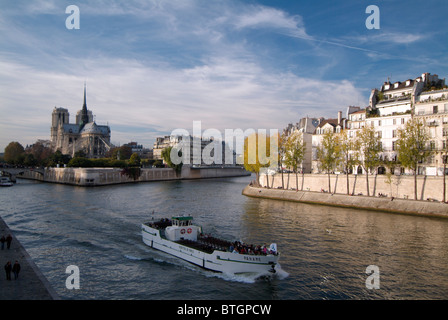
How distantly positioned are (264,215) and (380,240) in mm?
20384

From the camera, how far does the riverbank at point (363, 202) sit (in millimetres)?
52000

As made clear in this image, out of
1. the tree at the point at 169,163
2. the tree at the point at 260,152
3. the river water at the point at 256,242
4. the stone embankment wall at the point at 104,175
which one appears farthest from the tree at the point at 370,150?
the tree at the point at 169,163

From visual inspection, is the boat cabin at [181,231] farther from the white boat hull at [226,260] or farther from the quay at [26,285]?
the quay at [26,285]

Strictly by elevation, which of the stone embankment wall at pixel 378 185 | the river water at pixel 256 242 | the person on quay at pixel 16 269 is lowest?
the river water at pixel 256 242

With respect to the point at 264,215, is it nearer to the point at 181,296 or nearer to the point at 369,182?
→ the point at 369,182

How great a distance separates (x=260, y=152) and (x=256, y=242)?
49023mm

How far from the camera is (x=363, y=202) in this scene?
60688mm

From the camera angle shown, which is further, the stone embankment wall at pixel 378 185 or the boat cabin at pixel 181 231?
the stone embankment wall at pixel 378 185

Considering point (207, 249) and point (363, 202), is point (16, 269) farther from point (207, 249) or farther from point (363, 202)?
point (363, 202)

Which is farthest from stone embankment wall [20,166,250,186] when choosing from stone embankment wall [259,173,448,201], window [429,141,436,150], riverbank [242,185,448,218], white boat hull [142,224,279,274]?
window [429,141,436,150]

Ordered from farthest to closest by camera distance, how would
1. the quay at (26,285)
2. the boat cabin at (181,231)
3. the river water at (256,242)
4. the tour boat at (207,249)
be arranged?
the boat cabin at (181,231) < the tour boat at (207,249) < the river water at (256,242) < the quay at (26,285)

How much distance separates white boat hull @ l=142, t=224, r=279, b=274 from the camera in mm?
28047

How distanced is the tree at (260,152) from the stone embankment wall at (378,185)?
581 cm

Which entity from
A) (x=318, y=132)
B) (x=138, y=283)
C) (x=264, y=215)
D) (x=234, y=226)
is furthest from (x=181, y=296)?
(x=318, y=132)
